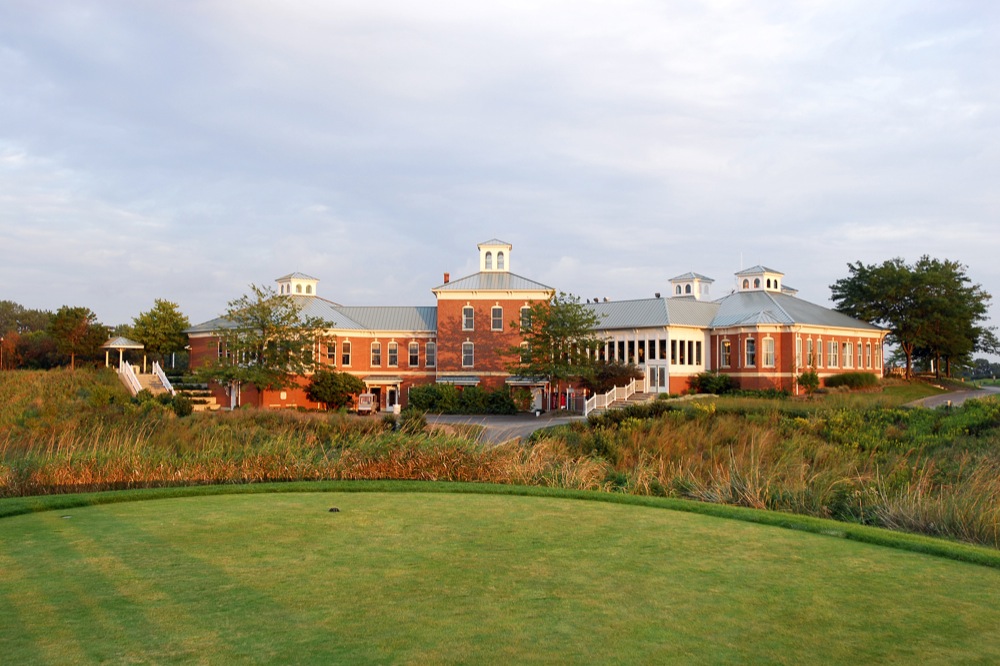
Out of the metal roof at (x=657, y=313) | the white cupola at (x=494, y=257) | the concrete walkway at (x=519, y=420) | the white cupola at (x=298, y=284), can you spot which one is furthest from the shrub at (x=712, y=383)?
the white cupola at (x=298, y=284)

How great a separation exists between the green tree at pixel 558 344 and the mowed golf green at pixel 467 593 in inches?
1278

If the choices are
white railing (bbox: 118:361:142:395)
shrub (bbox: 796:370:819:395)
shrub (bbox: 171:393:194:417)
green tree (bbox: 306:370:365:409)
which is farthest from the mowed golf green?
shrub (bbox: 796:370:819:395)

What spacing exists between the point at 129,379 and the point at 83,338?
10.5 m

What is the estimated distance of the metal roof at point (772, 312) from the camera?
46.2 m

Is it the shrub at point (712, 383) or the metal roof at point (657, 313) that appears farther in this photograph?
the metal roof at point (657, 313)

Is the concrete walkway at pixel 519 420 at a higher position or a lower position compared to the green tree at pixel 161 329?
lower

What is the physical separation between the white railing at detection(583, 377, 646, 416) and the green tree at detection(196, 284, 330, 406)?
14869 millimetres

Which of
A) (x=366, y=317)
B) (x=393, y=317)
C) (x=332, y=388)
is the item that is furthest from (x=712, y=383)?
(x=366, y=317)

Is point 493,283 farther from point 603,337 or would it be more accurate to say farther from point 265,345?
point 265,345

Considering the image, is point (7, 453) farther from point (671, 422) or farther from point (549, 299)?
point (549, 299)

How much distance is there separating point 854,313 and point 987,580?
183 ft

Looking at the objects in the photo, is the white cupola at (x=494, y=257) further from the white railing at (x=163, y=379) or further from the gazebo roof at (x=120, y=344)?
the gazebo roof at (x=120, y=344)

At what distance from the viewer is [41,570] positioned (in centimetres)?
572

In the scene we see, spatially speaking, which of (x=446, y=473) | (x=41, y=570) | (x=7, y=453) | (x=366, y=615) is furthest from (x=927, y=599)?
(x=7, y=453)
